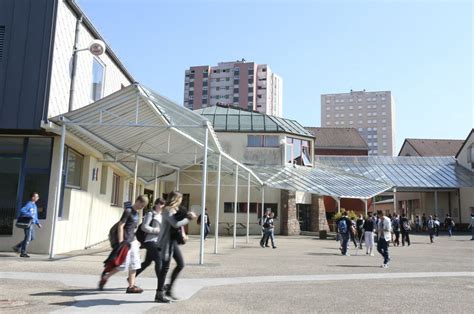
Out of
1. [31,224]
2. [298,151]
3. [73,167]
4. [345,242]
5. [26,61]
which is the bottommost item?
[345,242]

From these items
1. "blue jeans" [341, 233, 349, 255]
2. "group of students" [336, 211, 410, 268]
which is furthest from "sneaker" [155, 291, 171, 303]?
"blue jeans" [341, 233, 349, 255]

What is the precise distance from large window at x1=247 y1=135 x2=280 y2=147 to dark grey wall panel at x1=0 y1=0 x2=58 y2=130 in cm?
2044

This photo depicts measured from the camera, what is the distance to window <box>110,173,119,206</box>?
19.4 meters

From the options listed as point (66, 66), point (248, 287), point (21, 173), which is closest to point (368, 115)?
point (66, 66)

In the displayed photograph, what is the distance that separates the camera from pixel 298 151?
109 feet

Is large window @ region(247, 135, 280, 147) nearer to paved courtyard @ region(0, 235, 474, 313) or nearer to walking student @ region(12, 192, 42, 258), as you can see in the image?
paved courtyard @ region(0, 235, 474, 313)

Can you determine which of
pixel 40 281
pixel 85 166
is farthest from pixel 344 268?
pixel 85 166

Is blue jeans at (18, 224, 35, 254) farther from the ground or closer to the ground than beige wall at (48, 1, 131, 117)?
closer to the ground

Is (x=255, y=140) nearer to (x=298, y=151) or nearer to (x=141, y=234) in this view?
(x=298, y=151)

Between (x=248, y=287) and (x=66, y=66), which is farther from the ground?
(x=66, y=66)

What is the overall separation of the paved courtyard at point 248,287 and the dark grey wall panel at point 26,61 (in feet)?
12.7

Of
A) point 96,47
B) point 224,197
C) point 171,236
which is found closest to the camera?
point 171,236

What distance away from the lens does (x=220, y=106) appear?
125ft

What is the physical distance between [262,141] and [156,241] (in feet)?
82.5
